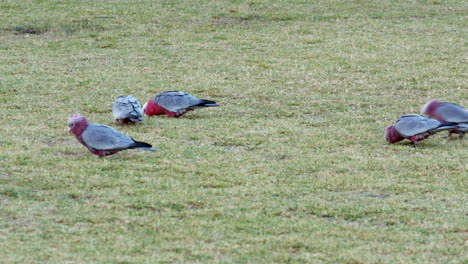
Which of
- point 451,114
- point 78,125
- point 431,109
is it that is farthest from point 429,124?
point 78,125

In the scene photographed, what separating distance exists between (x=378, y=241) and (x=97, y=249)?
1.64m

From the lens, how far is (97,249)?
4367 mm

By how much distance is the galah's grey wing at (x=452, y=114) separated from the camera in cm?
698

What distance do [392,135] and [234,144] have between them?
55.3 inches

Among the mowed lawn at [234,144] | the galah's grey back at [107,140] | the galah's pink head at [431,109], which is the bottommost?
the mowed lawn at [234,144]

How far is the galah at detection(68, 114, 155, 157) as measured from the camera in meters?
6.06

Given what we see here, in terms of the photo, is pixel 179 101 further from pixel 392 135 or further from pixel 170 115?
pixel 392 135

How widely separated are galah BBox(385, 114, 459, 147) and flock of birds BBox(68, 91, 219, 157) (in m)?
1.85

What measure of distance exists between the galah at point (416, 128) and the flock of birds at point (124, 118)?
6.08 ft

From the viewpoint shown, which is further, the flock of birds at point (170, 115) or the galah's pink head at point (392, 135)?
the galah's pink head at point (392, 135)

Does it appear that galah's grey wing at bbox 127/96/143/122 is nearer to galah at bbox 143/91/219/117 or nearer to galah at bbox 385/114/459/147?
galah at bbox 143/91/219/117

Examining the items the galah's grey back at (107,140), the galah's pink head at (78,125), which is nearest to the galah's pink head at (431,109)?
the galah's grey back at (107,140)

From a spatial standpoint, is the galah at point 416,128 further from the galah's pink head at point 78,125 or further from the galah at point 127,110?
the galah's pink head at point 78,125

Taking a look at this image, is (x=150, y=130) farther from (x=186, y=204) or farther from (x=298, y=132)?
(x=186, y=204)
